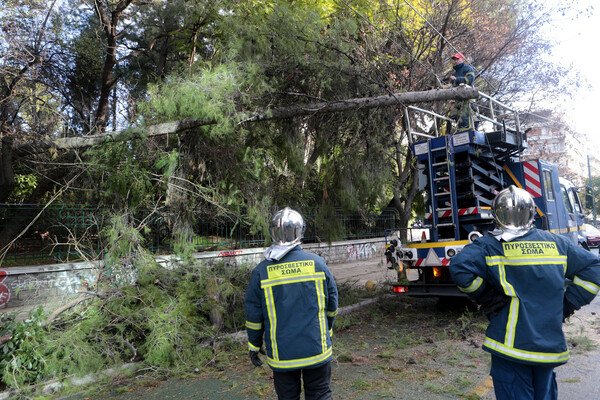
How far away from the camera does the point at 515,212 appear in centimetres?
284

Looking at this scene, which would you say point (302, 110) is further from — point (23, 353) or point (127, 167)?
point (23, 353)

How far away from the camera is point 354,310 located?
820cm

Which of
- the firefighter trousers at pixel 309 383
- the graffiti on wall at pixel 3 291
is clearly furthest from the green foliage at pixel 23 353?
the graffiti on wall at pixel 3 291

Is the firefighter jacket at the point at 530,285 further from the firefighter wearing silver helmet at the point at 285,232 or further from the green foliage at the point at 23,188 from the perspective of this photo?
the green foliage at the point at 23,188

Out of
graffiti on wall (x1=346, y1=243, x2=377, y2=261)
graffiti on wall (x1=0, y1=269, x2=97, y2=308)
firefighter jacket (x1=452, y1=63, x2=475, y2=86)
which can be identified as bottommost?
graffiti on wall (x1=346, y1=243, x2=377, y2=261)

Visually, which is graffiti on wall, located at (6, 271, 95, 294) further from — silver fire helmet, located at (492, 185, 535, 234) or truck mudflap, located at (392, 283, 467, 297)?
silver fire helmet, located at (492, 185, 535, 234)

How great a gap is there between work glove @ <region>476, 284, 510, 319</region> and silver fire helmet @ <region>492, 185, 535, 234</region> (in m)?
0.45

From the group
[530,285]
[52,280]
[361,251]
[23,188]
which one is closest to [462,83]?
[530,285]

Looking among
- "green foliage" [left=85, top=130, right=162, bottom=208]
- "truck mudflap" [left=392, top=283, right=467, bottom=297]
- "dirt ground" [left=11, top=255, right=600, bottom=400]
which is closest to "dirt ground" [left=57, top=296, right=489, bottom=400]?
"dirt ground" [left=11, top=255, right=600, bottom=400]

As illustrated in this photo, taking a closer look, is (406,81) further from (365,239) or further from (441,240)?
(365,239)

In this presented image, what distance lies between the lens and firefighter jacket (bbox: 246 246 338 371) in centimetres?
281

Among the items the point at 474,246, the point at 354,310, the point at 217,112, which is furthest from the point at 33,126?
the point at 474,246

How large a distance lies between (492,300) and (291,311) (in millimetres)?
1394

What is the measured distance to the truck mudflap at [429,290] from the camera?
665 centimetres
